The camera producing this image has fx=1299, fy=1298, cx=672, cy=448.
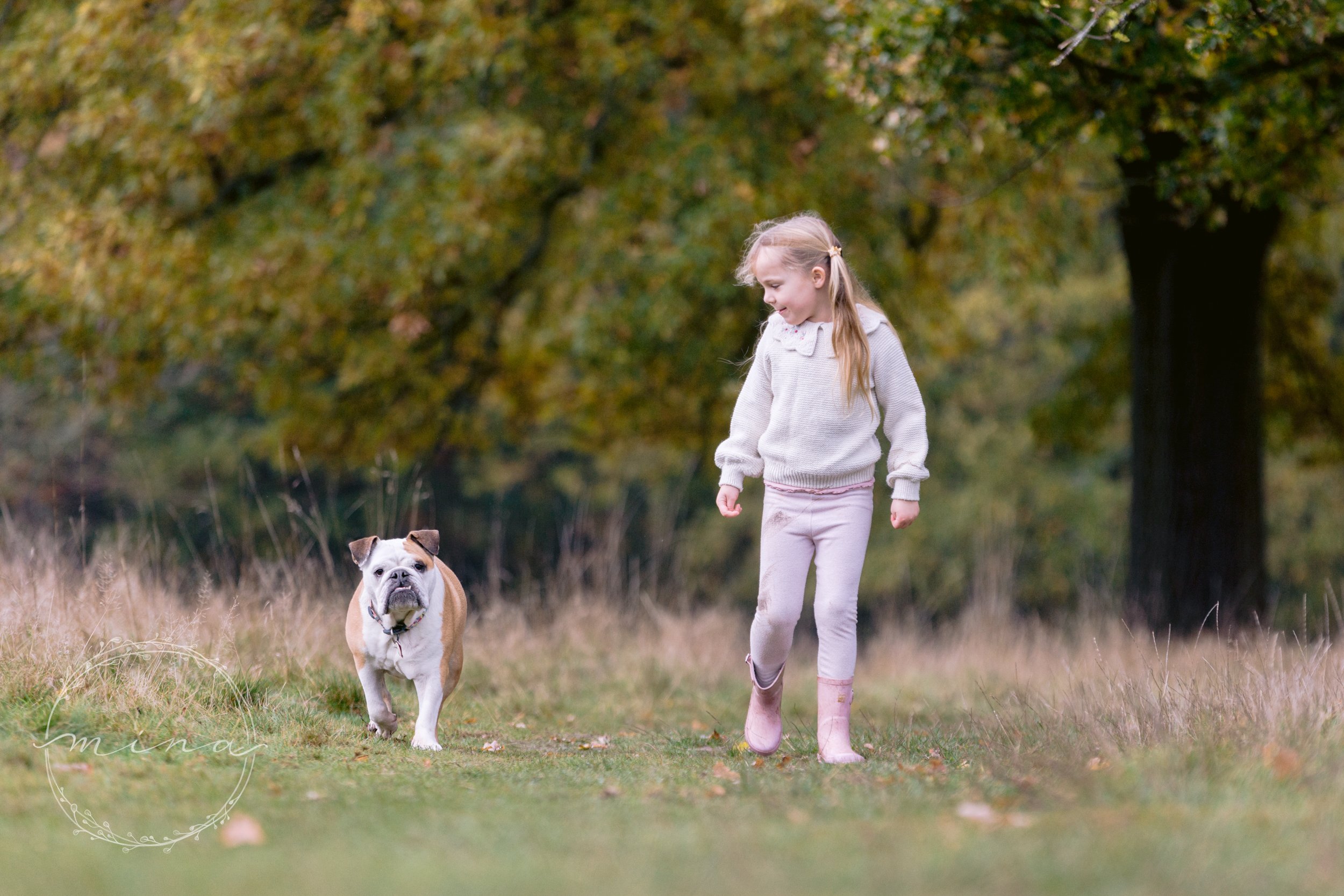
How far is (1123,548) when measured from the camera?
60.7ft

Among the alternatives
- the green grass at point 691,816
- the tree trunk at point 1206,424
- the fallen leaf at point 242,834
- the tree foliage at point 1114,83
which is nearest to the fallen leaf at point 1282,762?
the green grass at point 691,816

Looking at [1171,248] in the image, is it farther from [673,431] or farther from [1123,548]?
[1123,548]

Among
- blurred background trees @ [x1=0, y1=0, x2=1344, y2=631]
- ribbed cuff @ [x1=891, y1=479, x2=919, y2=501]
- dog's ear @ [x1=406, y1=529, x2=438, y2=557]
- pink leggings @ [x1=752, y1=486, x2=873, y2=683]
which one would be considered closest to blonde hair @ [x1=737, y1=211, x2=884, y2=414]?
ribbed cuff @ [x1=891, y1=479, x2=919, y2=501]

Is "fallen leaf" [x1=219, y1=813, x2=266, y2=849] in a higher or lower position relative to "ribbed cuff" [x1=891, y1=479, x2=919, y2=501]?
lower

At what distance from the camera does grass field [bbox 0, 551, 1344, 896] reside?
2.84 metres

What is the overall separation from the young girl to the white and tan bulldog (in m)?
1.12

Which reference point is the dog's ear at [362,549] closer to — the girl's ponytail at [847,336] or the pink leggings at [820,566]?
the pink leggings at [820,566]

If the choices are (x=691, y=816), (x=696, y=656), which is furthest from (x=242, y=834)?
(x=696, y=656)

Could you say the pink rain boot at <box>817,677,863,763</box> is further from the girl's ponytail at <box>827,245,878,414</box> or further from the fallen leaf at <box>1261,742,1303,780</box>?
the fallen leaf at <box>1261,742,1303,780</box>

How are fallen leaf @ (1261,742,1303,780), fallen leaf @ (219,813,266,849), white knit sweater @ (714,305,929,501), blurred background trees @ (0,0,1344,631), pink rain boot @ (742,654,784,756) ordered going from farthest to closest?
1. blurred background trees @ (0,0,1344,631)
2. pink rain boot @ (742,654,784,756)
3. white knit sweater @ (714,305,929,501)
4. fallen leaf @ (1261,742,1303,780)
5. fallen leaf @ (219,813,266,849)

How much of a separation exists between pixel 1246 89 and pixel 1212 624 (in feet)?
12.1

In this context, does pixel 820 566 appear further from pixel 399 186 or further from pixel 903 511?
pixel 399 186

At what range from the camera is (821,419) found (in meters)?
4.73

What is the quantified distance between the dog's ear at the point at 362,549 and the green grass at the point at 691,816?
2.15 ft
